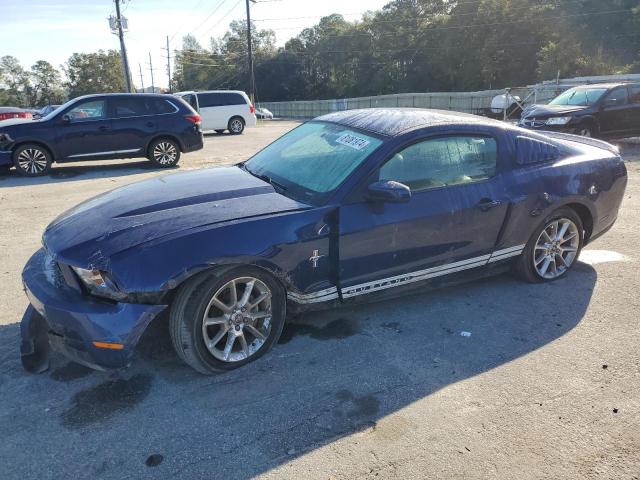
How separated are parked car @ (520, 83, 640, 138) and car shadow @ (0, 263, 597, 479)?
9310 millimetres

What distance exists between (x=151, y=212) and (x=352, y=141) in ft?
5.06

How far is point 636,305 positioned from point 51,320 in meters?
4.28

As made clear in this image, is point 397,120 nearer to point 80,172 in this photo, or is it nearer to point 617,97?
point 80,172

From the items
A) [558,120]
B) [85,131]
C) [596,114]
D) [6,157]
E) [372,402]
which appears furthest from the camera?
[596,114]

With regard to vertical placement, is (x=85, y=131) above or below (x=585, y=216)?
above

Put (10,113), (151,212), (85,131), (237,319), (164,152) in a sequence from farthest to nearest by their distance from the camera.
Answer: (10,113)
(164,152)
(85,131)
(151,212)
(237,319)

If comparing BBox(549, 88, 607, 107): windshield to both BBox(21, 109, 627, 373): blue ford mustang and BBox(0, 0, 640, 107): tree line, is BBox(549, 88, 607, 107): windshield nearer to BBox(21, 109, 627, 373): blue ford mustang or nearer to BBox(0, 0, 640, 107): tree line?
BBox(21, 109, 627, 373): blue ford mustang

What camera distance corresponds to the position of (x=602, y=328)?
363cm

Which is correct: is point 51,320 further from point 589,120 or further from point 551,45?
point 551,45

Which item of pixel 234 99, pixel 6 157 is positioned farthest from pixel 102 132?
pixel 234 99

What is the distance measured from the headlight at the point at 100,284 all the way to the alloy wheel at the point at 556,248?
341 centimetres

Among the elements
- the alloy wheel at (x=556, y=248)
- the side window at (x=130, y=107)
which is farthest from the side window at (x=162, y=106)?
the alloy wheel at (x=556, y=248)

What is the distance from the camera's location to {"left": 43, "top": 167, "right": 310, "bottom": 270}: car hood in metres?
2.86

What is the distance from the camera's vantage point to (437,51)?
5859 centimetres
